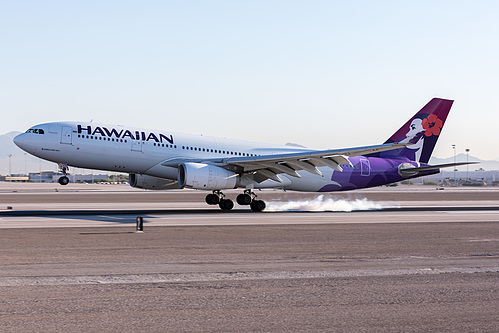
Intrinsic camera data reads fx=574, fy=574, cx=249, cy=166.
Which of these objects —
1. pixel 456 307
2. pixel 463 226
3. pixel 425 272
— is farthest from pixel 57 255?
pixel 463 226

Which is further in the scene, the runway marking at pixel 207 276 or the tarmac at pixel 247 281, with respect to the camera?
the runway marking at pixel 207 276

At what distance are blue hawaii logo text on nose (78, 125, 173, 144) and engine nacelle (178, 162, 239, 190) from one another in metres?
2.64

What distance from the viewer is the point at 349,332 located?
7789 millimetres

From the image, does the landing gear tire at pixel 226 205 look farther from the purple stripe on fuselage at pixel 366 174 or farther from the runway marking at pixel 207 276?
the runway marking at pixel 207 276

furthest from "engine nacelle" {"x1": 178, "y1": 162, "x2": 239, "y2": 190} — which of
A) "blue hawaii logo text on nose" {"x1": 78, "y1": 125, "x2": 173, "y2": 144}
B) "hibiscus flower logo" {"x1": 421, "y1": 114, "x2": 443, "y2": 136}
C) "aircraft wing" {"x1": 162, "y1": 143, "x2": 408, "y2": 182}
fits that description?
"hibiscus flower logo" {"x1": 421, "y1": 114, "x2": 443, "y2": 136}

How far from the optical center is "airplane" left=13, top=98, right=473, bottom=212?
34219 millimetres

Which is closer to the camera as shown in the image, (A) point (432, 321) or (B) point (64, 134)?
(A) point (432, 321)

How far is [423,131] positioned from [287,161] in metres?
13.4

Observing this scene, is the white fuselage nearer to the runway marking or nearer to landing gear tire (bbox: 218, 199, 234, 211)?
landing gear tire (bbox: 218, 199, 234, 211)

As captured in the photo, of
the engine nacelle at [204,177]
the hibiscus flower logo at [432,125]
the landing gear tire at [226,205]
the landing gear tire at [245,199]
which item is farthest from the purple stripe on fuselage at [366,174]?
the engine nacelle at [204,177]

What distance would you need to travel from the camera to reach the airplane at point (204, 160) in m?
34.2

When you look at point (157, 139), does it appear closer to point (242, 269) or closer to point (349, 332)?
point (242, 269)

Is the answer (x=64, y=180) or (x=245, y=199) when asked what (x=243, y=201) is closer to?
(x=245, y=199)

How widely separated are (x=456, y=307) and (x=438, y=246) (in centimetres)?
942
